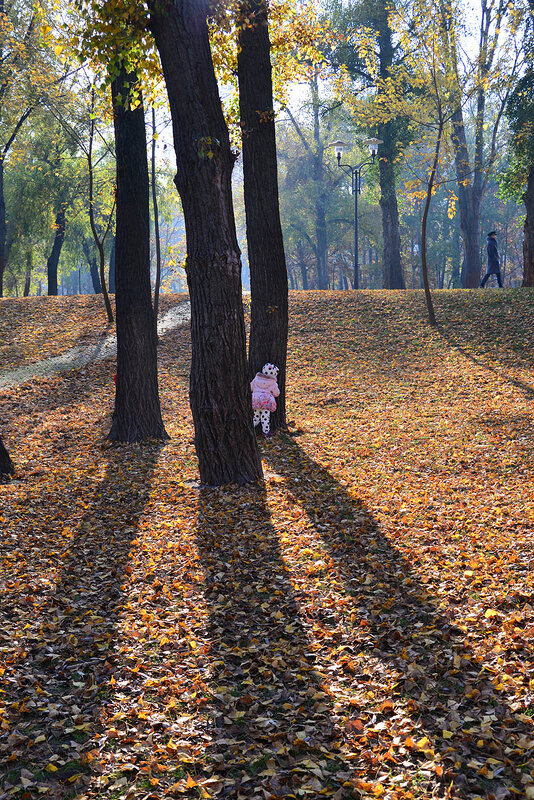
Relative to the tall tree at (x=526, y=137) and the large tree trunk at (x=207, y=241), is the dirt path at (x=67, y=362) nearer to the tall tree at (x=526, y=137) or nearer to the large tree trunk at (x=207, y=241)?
the large tree trunk at (x=207, y=241)

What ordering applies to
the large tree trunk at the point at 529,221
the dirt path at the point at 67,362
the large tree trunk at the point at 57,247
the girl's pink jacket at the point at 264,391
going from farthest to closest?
the large tree trunk at the point at 57,247 < the large tree trunk at the point at 529,221 < the dirt path at the point at 67,362 < the girl's pink jacket at the point at 264,391

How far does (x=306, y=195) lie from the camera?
38.9m

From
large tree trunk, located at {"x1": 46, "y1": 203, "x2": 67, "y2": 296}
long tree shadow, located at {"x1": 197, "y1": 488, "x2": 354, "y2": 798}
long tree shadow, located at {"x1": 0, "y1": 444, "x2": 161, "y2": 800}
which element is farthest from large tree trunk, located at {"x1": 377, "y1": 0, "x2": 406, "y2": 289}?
long tree shadow, located at {"x1": 197, "y1": 488, "x2": 354, "y2": 798}

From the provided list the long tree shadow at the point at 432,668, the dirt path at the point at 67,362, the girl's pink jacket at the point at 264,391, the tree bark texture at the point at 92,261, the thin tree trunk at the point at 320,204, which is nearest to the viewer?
the long tree shadow at the point at 432,668

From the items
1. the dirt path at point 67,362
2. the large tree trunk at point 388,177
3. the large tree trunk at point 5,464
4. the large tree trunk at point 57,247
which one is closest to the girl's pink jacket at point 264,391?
the large tree trunk at point 5,464

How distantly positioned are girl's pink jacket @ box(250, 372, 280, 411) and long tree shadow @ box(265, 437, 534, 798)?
3.72 metres

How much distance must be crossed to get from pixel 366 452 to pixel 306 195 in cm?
3255

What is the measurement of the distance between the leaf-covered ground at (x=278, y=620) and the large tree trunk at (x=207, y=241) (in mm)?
710

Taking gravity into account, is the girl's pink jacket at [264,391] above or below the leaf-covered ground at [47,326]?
below

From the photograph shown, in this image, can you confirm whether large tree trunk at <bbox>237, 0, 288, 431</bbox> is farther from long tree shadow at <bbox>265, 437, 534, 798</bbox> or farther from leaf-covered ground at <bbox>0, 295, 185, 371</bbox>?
leaf-covered ground at <bbox>0, 295, 185, 371</bbox>

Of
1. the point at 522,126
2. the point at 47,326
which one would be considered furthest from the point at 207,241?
the point at 522,126

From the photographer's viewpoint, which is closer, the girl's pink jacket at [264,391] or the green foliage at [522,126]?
the girl's pink jacket at [264,391]

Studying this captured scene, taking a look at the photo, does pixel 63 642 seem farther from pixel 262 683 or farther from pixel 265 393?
pixel 265 393

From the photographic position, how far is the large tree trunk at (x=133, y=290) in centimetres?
945
